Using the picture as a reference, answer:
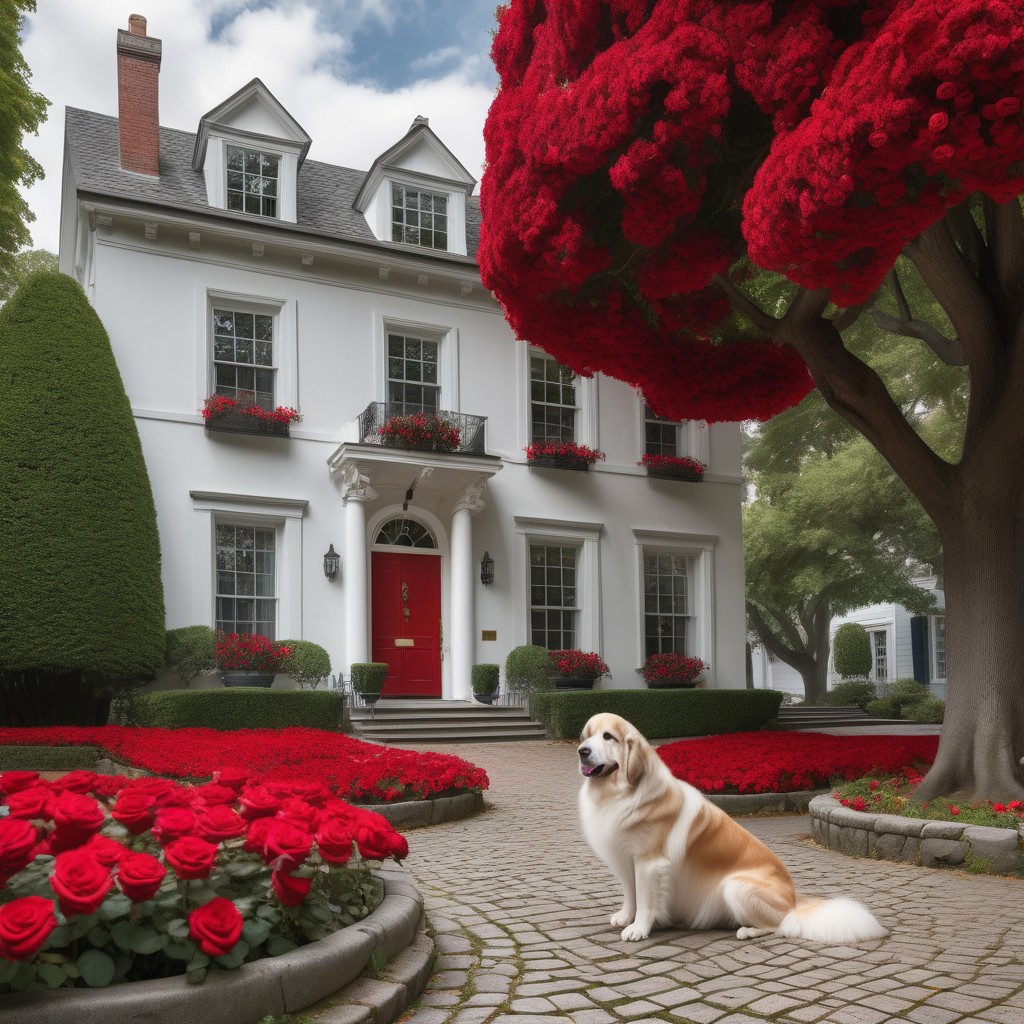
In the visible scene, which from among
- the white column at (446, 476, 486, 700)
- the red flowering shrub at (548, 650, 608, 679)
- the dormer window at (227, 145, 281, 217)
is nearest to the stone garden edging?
the white column at (446, 476, 486, 700)

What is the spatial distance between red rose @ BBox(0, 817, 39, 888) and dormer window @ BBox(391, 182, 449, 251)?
52.9 ft

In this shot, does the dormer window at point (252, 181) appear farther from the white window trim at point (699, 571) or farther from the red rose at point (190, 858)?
the red rose at point (190, 858)

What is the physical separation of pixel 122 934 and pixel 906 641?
31.2 m

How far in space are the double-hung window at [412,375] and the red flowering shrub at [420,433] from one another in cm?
115

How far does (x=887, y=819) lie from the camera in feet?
22.4

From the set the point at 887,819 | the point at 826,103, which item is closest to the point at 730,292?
the point at 826,103

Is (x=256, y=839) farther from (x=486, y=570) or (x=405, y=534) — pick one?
(x=405, y=534)

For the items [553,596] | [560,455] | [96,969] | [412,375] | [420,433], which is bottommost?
[96,969]

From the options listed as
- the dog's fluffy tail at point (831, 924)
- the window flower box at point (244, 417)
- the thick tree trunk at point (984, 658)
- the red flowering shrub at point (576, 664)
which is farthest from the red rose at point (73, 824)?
the red flowering shrub at point (576, 664)

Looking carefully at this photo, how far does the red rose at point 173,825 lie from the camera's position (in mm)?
3266

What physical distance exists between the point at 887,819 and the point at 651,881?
3.13 m

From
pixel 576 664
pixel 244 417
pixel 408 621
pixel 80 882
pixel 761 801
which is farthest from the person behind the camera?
pixel 408 621

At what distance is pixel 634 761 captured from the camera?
174 inches

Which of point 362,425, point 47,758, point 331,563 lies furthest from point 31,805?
point 362,425
